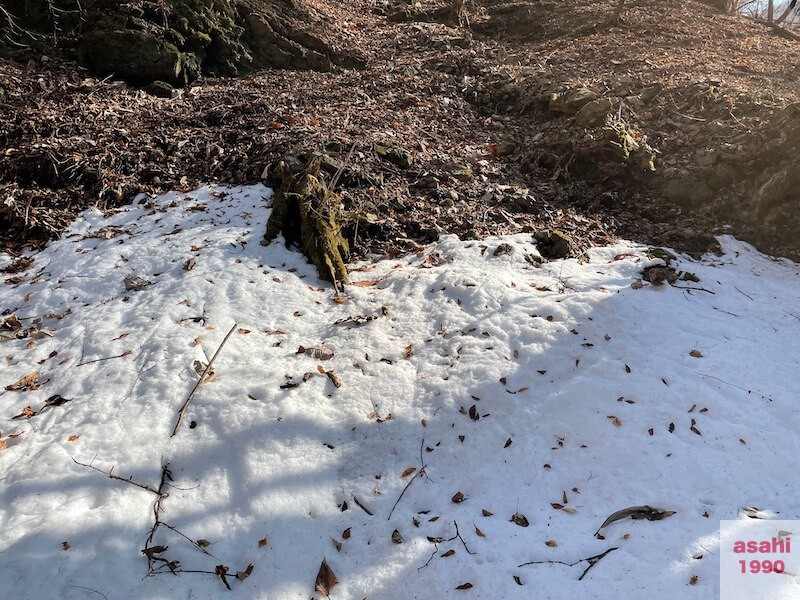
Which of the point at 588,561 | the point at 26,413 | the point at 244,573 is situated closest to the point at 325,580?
the point at 244,573

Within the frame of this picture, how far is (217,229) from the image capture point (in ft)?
19.0

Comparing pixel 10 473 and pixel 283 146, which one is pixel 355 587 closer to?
pixel 10 473

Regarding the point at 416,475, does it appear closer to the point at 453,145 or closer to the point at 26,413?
the point at 26,413

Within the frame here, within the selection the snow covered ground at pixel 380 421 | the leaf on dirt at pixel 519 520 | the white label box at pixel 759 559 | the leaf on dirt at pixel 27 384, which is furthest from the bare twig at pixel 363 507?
the leaf on dirt at pixel 27 384

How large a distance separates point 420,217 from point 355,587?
468 cm

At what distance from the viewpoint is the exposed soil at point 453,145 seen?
6.33m

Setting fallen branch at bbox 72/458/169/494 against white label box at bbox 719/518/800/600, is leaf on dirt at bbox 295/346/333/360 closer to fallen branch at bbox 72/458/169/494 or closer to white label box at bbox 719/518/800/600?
fallen branch at bbox 72/458/169/494

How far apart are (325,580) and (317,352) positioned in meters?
2.04

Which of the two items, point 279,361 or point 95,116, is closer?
point 279,361

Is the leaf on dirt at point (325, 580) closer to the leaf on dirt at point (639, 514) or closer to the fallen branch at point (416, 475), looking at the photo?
the fallen branch at point (416, 475)

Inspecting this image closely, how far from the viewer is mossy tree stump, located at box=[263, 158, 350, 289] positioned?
17.8 ft

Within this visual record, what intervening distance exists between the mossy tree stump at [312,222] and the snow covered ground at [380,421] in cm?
26

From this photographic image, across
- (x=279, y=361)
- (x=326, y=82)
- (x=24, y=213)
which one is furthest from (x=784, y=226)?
(x=24, y=213)

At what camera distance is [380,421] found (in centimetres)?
394
